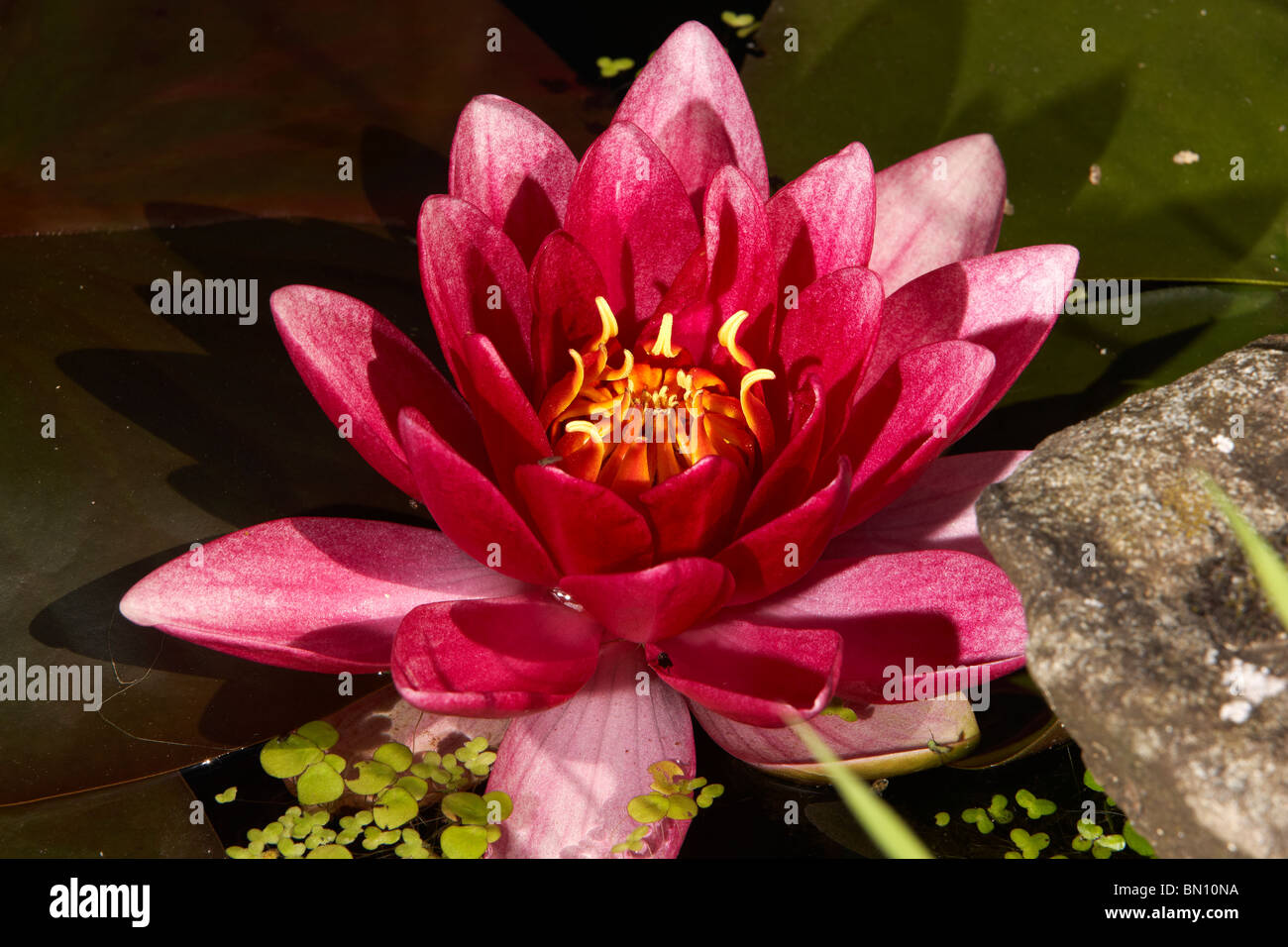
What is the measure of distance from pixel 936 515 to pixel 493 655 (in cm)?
72

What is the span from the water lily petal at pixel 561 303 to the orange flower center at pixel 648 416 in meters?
0.04

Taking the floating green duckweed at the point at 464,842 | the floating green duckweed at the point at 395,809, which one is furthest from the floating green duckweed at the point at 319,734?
the floating green duckweed at the point at 464,842

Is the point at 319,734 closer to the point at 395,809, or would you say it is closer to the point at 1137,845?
the point at 395,809

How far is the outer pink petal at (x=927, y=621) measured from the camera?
129 centimetres

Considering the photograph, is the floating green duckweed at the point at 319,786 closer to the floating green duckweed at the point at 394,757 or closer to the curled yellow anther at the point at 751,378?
the floating green duckweed at the point at 394,757

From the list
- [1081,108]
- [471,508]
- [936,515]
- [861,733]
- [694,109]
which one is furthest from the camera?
[1081,108]

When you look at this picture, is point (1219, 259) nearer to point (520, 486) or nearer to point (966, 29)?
point (966, 29)

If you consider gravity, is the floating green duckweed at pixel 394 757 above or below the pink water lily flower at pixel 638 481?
below

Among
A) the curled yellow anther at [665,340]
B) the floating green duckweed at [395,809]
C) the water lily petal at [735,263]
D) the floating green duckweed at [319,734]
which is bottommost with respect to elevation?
the floating green duckweed at [395,809]

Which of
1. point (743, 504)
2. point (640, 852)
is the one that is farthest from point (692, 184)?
point (640, 852)

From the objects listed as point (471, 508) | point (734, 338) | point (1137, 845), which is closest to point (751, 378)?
point (734, 338)

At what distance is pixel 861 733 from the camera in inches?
54.9

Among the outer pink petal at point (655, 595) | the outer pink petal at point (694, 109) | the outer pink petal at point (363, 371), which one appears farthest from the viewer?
the outer pink petal at point (694, 109)
